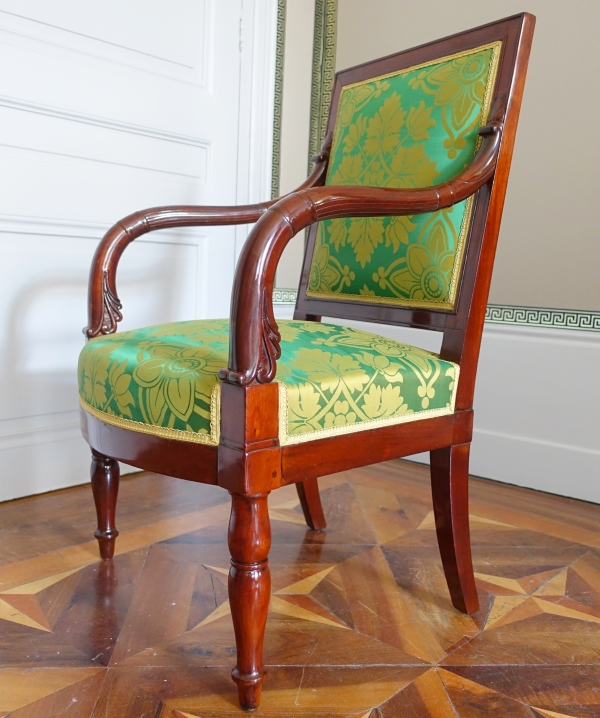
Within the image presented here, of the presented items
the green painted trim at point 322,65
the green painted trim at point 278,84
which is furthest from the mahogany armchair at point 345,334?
the green painted trim at point 322,65

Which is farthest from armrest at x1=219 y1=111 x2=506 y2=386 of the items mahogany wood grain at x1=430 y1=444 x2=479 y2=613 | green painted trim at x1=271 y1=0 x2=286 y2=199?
green painted trim at x1=271 y1=0 x2=286 y2=199

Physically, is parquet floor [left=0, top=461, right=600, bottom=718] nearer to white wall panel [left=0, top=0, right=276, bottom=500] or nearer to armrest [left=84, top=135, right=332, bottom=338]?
white wall panel [left=0, top=0, right=276, bottom=500]

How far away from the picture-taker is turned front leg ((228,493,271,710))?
0.81 m

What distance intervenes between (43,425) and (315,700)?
1.09 meters

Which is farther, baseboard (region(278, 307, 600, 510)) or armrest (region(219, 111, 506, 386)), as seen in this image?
baseboard (region(278, 307, 600, 510))

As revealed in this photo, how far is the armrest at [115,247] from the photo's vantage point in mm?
1174

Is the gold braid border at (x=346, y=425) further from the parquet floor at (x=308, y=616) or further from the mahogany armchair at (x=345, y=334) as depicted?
the parquet floor at (x=308, y=616)

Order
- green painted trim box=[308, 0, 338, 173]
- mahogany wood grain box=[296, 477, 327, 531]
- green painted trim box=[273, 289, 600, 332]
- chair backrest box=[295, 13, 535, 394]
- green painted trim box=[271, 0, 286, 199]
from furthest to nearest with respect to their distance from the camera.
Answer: green painted trim box=[308, 0, 338, 173] < green painted trim box=[271, 0, 286, 199] < green painted trim box=[273, 289, 600, 332] < mahogany wood grain box=[296, 477, 327, 531] < chair backrest box=[295, 13, 535, 394]

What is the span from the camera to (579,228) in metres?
1.78

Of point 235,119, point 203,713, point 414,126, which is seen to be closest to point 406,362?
point 414,126

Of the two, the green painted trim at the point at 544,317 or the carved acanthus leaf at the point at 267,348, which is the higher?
the carved acanthus leaf at the point at 267,348

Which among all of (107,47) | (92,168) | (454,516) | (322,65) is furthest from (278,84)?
(454,516)

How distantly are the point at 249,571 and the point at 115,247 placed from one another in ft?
2.11

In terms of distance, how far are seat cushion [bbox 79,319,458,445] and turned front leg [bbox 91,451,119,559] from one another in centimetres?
21
